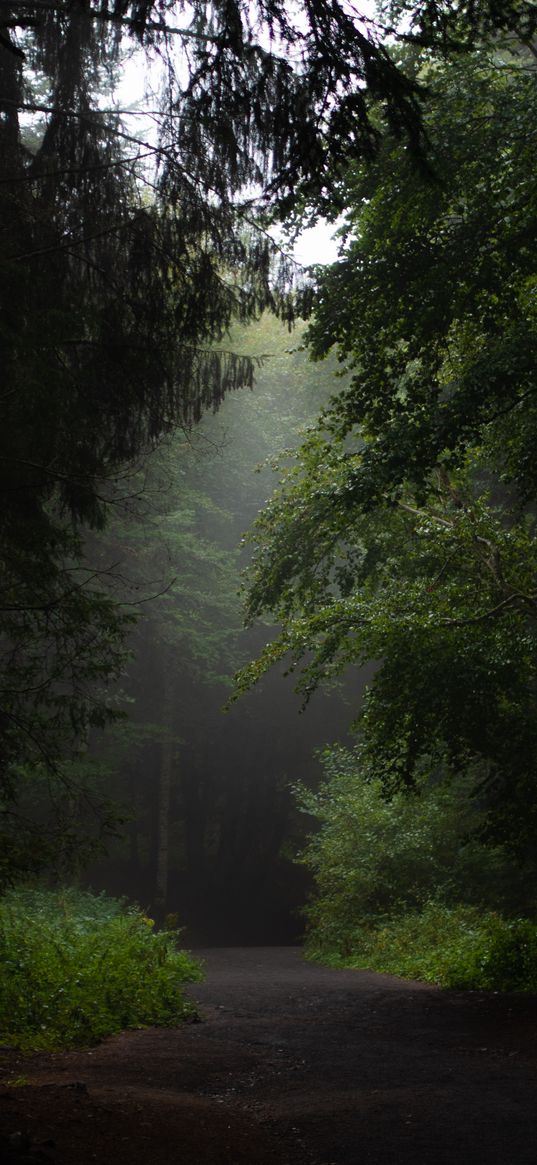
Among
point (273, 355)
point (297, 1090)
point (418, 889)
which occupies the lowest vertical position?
point (418, 889)

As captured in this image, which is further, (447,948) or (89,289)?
(447,948)

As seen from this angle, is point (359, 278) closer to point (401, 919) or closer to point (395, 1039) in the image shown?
point (395, 1039)

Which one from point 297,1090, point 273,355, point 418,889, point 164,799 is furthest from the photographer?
point 164,799

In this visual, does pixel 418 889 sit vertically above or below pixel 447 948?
below

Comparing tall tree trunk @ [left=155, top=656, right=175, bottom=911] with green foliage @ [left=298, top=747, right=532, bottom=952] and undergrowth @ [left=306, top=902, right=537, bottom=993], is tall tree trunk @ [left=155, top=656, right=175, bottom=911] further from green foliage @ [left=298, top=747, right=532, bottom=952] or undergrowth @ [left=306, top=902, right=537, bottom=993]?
undergrowth @ [left=306, top=902, right=537, bottom=993]

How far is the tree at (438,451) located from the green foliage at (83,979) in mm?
3267

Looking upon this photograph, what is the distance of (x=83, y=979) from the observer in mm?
8672

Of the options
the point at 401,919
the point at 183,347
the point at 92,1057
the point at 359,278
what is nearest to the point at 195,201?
the point at 183,347

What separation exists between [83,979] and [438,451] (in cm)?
565

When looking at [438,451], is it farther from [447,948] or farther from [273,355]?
[447,948]

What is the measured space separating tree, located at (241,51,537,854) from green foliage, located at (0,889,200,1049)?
10.7 ft

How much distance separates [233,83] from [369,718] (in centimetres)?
696

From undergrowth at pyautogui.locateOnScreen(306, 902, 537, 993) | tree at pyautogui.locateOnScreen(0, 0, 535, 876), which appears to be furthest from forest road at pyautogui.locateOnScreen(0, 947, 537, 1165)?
tree at pyautogui.locateOnScreen(0, 0, 535, 876)

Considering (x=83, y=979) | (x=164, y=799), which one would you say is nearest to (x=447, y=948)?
(x=83, y=979)
